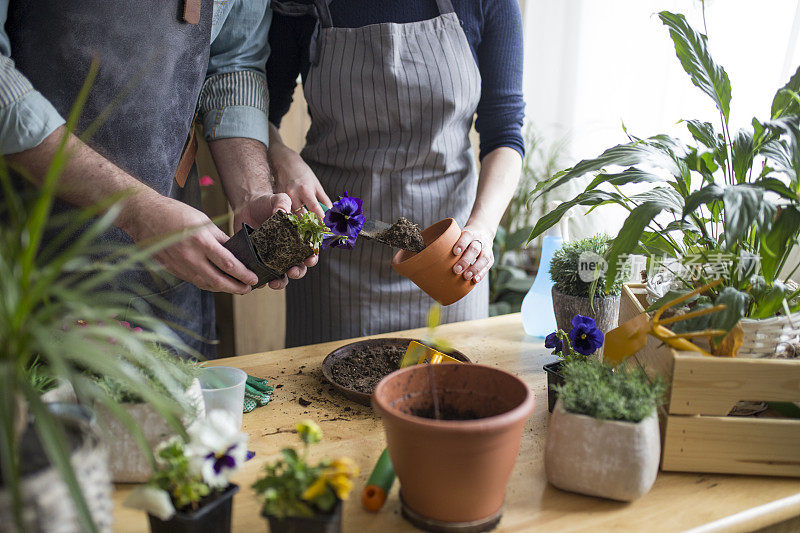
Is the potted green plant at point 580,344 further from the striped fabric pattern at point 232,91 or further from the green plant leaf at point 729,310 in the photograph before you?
the striped fabric pattern at point 232,91

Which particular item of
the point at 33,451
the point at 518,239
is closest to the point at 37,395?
the point at 33,451

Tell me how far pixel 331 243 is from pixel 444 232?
0.23m

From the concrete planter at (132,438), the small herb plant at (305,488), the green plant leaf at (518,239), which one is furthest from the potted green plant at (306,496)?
the green plant leaf at (518,239)

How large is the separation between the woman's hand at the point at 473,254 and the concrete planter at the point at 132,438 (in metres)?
0.60

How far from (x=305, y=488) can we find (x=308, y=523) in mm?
36

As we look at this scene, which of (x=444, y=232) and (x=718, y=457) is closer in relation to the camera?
(x=718, y=457)

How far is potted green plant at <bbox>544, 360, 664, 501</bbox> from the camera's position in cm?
74

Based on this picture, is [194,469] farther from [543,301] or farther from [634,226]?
[543,301]

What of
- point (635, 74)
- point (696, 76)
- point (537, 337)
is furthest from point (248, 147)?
point (635, 74)

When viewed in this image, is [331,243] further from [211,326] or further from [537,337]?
[211,326]

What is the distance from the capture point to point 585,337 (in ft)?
3.26

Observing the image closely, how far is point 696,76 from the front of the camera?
0.98 m

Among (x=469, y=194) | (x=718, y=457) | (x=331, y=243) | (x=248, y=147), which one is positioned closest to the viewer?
(x=718, y=457)

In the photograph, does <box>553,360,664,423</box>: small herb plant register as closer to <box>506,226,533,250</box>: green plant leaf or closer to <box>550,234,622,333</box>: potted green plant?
<box>550,234,622,333</box>: potted green plant
